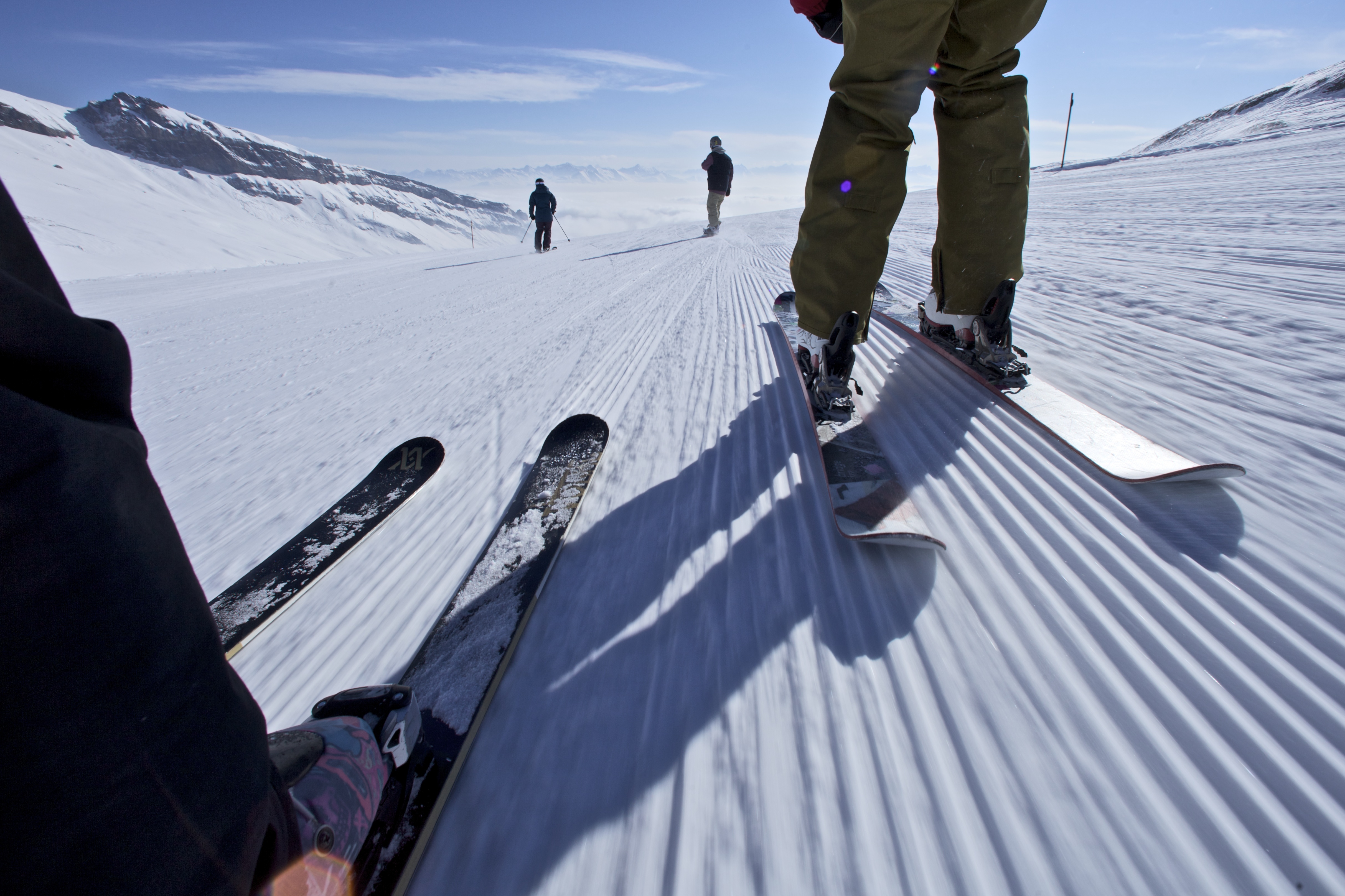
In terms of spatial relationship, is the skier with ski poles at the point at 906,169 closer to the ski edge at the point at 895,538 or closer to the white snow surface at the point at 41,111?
the ski edge at the point at 895,538

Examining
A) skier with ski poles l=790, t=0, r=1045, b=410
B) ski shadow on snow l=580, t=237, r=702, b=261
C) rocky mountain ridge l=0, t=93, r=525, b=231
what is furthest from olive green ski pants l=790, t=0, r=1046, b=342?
rocky mountain ridge l=0, t=93, r=525, b=231

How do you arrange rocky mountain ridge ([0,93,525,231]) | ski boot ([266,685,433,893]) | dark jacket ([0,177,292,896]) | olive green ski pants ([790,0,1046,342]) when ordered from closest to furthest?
dark jacket ([0,177,292,896]), ski boot ([266,685,433,893]), olive green ski pants ([790,0,1046,342]), rocky mountain ridge ([0,93,525,231])

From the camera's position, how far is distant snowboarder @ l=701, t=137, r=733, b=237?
10.6m

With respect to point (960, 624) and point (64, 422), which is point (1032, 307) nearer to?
point (960, 624)

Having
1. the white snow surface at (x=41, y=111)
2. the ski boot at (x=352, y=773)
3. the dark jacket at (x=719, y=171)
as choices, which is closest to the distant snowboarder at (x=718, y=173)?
the dark jacket at (x=719, y=171)

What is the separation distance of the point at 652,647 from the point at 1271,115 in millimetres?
36576

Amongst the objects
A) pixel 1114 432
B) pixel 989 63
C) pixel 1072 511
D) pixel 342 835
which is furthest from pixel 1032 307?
pixel 342 835

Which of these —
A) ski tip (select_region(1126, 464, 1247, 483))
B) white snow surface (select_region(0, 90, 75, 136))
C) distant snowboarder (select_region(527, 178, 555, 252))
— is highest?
white snow surface (select_region(0, 90, 75, 136))

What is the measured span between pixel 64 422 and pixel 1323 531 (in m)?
1.73

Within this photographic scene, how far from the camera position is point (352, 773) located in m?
0.72

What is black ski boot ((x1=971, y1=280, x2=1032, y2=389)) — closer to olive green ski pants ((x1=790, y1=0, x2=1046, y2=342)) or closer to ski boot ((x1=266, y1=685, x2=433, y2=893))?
olive green ski pants ((x1=790, y1=0, x2=1046, y2=342))

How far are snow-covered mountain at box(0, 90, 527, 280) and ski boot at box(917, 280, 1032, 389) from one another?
882cm

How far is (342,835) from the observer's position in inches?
26.3

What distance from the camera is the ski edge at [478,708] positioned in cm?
71
